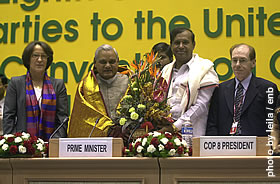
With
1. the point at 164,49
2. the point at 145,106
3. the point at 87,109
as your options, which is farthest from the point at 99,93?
the point at 164,49

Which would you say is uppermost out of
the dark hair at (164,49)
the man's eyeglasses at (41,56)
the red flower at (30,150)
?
the dark hair at (164,49)

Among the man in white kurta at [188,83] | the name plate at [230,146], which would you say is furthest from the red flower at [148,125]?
the name plate at [230,146]

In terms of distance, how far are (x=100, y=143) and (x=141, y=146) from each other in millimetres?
251

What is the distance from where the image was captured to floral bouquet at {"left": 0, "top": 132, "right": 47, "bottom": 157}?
317cm

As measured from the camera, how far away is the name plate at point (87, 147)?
3.05 m

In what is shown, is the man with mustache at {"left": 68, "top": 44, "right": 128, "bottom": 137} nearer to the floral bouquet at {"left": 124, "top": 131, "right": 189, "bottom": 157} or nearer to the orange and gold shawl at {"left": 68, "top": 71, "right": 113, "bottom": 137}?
the orange and gold shawl at {"left": 68, "top": 71, "right": 113, "bottom": 137}

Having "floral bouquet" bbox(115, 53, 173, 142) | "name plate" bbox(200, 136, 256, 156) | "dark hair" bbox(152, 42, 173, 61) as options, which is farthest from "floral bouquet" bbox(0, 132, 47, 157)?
"dark hair" bbox(152, 42, 173, 61)

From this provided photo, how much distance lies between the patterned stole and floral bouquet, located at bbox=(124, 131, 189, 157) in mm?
1314

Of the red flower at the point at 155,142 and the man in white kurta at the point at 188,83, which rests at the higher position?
the man in white kurta at the point at 188,83

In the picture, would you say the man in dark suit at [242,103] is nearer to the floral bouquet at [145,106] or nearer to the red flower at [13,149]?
the floral bouquet at [145,106]

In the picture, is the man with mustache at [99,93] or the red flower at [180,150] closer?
the red flower at [180,150]

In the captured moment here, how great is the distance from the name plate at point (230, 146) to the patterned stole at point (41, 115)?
5.57 feet

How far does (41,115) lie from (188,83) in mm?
1250

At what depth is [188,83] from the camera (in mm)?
4121
